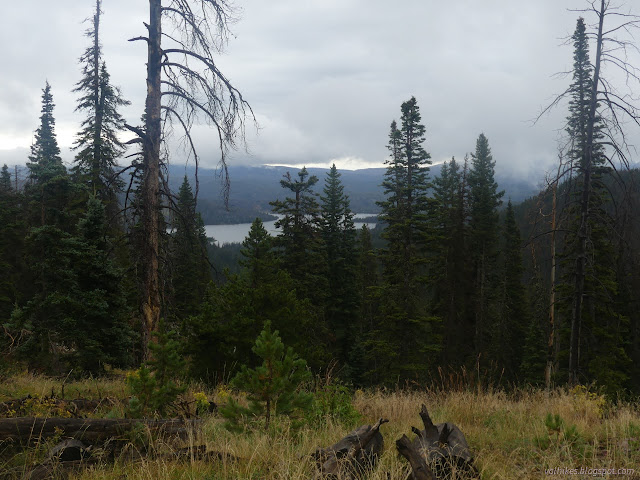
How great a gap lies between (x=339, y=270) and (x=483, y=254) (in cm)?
1079

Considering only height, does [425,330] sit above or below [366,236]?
below

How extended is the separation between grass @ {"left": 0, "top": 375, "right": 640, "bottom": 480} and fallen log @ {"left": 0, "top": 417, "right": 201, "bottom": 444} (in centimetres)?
18

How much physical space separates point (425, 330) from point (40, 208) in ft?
73.3

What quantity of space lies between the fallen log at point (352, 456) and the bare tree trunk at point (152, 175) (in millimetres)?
5955

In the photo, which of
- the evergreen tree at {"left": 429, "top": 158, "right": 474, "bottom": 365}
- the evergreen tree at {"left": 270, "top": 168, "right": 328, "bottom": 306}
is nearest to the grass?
the evergreen tree at {"left": 270, "top": 168, "right": 328, "bottom": 306}

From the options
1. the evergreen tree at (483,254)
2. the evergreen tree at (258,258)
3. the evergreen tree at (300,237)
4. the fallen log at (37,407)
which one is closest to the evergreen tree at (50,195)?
the evergreen tree at (258,258)

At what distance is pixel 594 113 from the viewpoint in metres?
9.46

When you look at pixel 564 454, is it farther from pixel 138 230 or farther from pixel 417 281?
pixel 417 281

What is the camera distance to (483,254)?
29.6m

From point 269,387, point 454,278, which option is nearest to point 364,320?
point 454,278

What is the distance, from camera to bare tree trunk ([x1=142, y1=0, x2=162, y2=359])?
26.1ft

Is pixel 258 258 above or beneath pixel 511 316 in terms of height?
above

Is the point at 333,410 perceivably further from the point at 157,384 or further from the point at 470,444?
the point at 157,384

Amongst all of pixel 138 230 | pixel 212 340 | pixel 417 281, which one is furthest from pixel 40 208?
pixel 417 281
